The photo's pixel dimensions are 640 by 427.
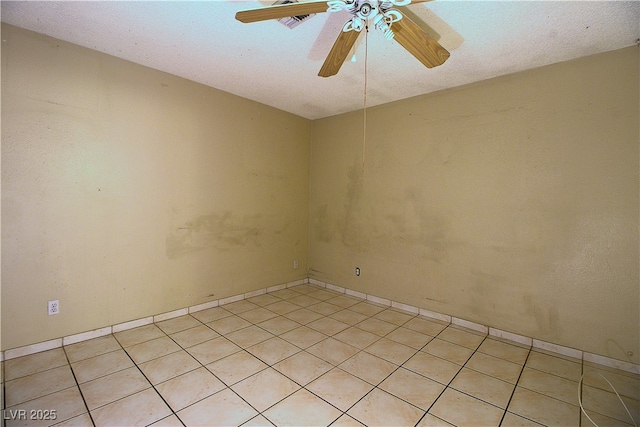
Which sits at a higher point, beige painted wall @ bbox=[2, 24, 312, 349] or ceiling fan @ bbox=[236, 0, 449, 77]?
ceiling fan @ bbox=[236, 0, 449, 77]

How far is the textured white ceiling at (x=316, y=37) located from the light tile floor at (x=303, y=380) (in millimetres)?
2569

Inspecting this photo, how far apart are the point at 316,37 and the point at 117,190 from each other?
7.42 ft

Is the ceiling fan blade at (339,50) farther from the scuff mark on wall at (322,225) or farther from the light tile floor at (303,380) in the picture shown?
the scuff mark on wall at (322,225)

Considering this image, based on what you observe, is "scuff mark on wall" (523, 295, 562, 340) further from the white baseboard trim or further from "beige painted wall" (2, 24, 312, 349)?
"beige painted wall" (2, 24, 312, 349)

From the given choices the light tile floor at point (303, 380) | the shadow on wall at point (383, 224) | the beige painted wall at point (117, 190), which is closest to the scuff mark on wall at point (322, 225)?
the shadow on wall at point (383, 224)

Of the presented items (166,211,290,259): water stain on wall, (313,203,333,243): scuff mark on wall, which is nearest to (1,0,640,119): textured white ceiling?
(166,211,290,259): water stain on wall

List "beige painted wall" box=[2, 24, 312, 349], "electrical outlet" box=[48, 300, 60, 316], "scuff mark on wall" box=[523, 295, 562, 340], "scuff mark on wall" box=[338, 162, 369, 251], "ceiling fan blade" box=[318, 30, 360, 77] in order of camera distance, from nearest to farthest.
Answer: "ceiling fan blade" box=[318, 30, 360, 77], "beige painted wall" box=[2, 24, 312, 349], "electrical outlet" box=[48, 300, 60, 316], "scuff mark on wall" box=[523, 295, 562, 340], "scuff mark on wall" box=[338, 162, 369, 251]

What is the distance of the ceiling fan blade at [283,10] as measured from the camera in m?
1.42

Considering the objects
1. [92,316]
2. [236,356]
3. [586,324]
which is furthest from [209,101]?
[586,324]

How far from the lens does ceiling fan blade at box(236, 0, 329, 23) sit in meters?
1.42

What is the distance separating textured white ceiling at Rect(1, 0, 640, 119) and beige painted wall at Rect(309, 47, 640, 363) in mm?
329

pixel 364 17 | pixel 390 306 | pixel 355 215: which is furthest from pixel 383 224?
pixel 364 17

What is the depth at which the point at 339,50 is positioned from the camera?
1.83 m

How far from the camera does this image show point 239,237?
3670 millimetres
